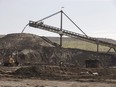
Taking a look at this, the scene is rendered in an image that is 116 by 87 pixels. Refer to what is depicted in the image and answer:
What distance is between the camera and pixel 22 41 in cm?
6031

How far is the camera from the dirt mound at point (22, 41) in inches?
2265

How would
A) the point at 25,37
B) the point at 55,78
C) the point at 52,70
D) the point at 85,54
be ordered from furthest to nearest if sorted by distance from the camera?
the point at 25,37
the point at 85,54
the point at 52,70
the point at 55,78

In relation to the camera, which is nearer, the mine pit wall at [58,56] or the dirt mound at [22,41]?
the mine pit wall at [58,56]

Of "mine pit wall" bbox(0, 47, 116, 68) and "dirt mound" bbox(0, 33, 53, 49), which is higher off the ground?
"dirt mound" bbox(0, 33, 53, 49)

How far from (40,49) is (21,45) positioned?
463 cm

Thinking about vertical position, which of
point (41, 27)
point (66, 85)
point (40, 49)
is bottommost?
point (66, 85)

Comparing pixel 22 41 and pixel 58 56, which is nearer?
pixel 58 56

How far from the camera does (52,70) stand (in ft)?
107

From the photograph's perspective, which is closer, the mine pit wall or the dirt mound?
the mine pit wall

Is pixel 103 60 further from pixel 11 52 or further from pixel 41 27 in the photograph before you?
pixel 11 52

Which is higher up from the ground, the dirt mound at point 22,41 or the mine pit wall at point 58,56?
the dirt mound at point 22,41

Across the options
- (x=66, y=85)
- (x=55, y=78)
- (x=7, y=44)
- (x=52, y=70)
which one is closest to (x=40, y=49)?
(x=7, y=44)

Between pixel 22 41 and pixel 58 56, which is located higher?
pixel 22 41

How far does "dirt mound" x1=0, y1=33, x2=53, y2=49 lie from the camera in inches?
2265
